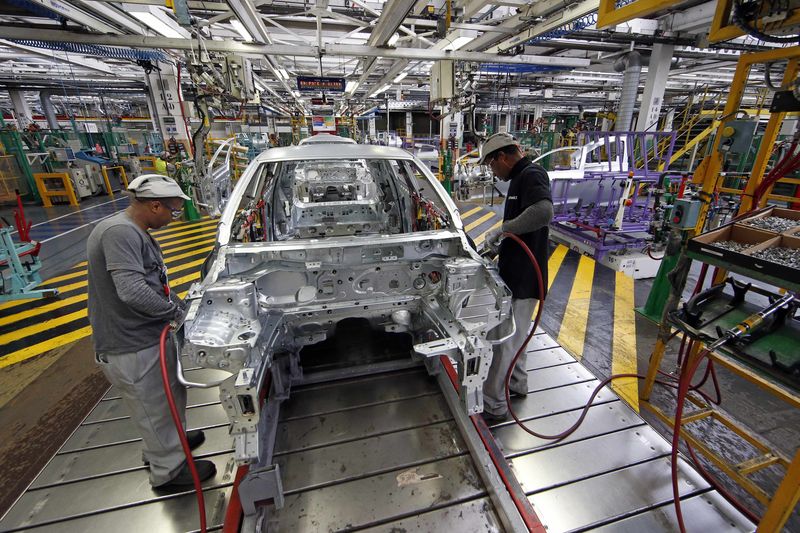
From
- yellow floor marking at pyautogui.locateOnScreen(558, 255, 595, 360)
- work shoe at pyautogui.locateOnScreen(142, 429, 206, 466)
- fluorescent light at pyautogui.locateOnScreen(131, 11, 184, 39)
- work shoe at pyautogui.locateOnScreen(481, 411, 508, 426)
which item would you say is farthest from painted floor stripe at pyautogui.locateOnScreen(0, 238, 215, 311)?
yellow floor marking at pyautogui.locateOnScreen(558, 255, 595, 360)

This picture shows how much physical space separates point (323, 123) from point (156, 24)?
6906 mm

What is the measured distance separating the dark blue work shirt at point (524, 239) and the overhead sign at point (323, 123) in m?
10.2

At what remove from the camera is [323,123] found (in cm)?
1146

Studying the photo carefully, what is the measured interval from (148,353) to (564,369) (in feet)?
9.72

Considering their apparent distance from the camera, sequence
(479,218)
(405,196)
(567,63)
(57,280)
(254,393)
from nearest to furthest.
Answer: (254,393) → (405,196) → (57,280) → (567,63) → (479,218)

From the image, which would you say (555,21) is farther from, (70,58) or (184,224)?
(70,58)

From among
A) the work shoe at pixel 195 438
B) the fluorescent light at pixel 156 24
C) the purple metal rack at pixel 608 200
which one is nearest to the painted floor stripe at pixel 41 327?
the work shoe at pixel 195 438

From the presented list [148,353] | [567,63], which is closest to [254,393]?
[148,353]

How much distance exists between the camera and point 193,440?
227 cm

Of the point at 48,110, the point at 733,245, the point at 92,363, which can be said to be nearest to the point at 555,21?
the point at 733,245

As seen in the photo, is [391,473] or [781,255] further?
[391,473]

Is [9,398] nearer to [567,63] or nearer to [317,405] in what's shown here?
[317,405]

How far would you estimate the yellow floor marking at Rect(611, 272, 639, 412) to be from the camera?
9.02 ft

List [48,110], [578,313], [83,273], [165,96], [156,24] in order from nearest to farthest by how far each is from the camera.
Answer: [578,313], [156,24], [83,273], [165,96], [48,110]
